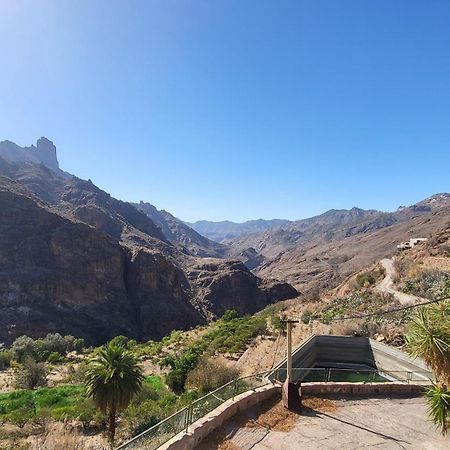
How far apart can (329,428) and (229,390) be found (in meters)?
3.24

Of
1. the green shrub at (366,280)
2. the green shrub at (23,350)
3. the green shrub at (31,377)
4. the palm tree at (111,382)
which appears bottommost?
the green shrub at (23,350)

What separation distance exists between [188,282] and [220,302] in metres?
14.3

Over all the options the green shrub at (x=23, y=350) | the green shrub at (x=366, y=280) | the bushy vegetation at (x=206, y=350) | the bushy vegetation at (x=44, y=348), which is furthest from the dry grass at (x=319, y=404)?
the green shrub at (x=23, y=350)

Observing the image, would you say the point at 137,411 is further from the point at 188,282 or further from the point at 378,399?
the point at 188,282

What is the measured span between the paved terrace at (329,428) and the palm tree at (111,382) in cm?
879

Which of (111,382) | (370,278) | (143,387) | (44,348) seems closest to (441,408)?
(111,382)

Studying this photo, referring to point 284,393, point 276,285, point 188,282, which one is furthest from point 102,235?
point 284,393

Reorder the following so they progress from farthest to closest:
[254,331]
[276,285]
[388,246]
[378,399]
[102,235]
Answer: [388,246], [276,285], [102,235], [254,331], [378,399]

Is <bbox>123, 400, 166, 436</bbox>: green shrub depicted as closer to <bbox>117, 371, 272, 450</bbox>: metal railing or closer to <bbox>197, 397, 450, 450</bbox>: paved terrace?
<bbox>117, 371, 272, 450</bbox>: metal railing

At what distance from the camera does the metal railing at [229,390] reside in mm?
8633

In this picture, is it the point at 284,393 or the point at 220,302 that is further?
the point at 220,302

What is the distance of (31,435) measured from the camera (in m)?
19.5

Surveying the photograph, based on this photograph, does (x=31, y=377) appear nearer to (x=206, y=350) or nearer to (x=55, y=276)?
(x=206, y=350)

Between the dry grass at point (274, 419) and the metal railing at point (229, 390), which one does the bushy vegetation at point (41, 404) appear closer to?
the metal railing at point (229, 390)
